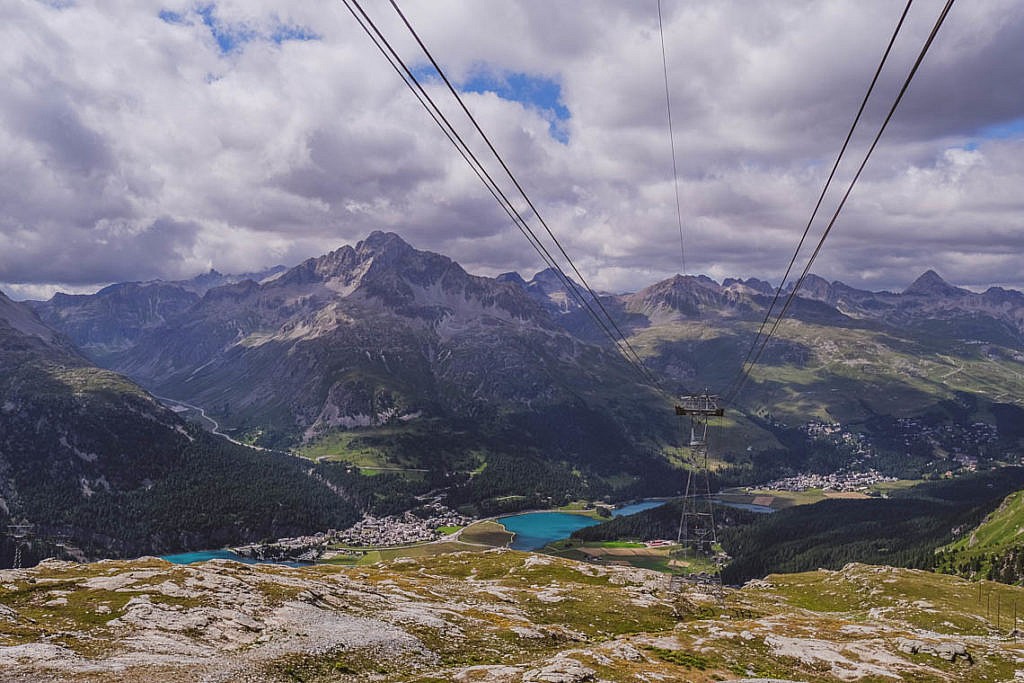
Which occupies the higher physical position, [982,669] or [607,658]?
[607,658]

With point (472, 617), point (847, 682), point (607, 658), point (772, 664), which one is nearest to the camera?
point (607, 658)

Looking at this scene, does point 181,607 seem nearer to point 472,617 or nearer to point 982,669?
point 472,617

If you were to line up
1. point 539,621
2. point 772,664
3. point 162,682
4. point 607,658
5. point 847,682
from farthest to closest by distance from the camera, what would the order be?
point 539,621
point 772,664
point 847,682
point 607,658
point 162,682

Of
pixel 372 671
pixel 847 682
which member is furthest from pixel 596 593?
pixel 372 671

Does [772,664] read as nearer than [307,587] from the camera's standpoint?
Yes

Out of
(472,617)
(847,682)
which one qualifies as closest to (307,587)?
(472,617)

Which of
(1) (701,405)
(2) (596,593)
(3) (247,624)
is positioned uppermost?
(1) (701,405)
